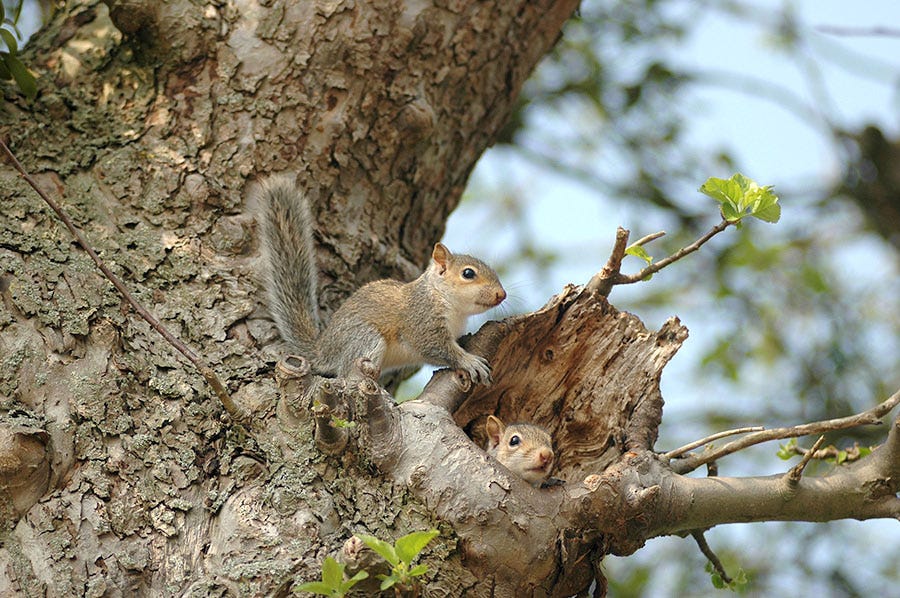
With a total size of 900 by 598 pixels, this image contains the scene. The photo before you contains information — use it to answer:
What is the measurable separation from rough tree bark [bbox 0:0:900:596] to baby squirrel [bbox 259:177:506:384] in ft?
0.29

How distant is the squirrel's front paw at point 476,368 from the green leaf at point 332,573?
1155mm

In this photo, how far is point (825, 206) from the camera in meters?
6.12

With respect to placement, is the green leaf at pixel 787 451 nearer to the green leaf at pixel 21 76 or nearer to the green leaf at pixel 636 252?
the green leaf at pixel 636 252

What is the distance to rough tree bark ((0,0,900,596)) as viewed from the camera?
237 cm

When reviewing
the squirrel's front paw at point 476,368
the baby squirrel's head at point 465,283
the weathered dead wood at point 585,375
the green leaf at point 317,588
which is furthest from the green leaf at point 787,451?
the green leaf at point 317,588

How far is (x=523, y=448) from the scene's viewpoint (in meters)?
3.21

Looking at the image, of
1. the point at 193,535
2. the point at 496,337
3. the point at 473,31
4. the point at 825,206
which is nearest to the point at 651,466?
the point at 496,337

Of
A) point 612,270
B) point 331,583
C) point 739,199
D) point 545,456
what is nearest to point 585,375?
point 545,456

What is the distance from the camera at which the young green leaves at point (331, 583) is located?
6.38 ft

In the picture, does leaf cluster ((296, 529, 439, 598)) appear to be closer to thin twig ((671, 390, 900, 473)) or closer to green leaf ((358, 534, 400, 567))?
green leaf ((358, 534, 400, 567))

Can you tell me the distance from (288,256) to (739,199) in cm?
147

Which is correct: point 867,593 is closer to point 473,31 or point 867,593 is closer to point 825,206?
point 825,206

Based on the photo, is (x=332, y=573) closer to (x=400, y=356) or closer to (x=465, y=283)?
(x=400, y=356)

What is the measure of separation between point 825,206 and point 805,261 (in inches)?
19.3
